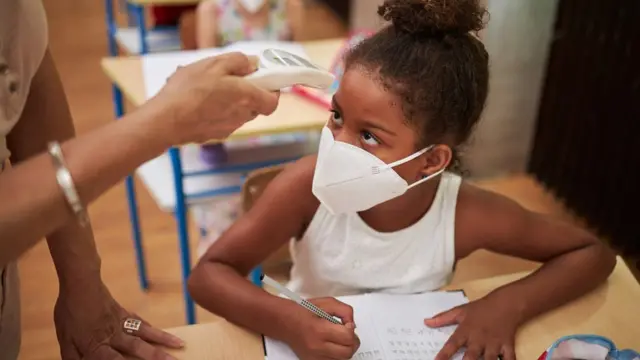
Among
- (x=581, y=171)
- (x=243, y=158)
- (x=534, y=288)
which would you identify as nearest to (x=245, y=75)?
(x=534, y=288)

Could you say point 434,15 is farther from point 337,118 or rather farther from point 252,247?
point 252,247

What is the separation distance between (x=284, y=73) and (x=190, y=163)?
4.58 ft

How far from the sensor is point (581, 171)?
2.46 metres

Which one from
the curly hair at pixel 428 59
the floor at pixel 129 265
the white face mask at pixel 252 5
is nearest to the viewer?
the curly hair at pixel 428 59

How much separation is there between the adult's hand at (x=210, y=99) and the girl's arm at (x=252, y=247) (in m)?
0.32

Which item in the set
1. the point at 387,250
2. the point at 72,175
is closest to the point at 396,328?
the point at 387,250

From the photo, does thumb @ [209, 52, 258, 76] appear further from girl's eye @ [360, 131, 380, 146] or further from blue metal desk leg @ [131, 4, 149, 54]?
blue metal desk leg @ [131, 4, 149, 54]

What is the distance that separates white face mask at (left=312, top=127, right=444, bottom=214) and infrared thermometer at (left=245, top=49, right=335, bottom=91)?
128 millimetres

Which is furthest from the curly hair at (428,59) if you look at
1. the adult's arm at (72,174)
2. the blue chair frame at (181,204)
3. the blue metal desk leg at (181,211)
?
the blue metal desk leg at (181,211)

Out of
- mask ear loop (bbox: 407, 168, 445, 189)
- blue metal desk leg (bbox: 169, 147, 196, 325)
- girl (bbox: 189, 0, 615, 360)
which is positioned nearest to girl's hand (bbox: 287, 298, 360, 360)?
girl (bbox: 189, 0, 615, 360)

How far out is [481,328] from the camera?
1033 millimetres

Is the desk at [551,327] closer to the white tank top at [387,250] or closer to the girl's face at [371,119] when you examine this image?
the white tank top at [387,250]

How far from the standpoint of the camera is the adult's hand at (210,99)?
745 millimetres

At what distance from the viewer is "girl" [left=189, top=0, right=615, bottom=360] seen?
1043mm
